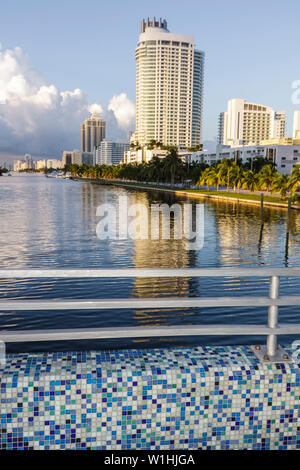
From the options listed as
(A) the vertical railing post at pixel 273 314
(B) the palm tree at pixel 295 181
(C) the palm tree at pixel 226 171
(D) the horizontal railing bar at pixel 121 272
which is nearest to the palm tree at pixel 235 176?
(C) the palm tree at pixel 226 171

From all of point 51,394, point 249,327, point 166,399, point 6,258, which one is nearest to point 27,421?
point 51,394

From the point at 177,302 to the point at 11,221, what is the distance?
130ft

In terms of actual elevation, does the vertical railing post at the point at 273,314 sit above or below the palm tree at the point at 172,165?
below

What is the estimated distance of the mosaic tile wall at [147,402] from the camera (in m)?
3.63

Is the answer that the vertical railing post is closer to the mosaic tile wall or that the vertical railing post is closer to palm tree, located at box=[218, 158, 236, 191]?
the mosaic tile wall

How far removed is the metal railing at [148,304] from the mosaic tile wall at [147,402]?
0.26 metres

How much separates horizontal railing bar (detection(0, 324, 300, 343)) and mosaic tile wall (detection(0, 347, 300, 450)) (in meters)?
0.26

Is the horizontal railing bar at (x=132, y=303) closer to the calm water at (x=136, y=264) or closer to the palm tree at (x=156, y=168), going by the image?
the calm water at (x=136, y=264)

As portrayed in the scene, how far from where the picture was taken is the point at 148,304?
381 cm

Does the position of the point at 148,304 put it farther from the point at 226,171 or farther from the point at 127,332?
the point at 226,171

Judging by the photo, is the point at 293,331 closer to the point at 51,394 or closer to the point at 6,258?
the point at 51,394

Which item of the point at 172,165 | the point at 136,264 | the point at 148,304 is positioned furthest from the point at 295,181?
the point at 172,165

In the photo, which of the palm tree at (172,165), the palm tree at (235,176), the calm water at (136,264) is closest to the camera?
the calm water at (136,264)

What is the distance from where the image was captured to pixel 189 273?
148 inches
